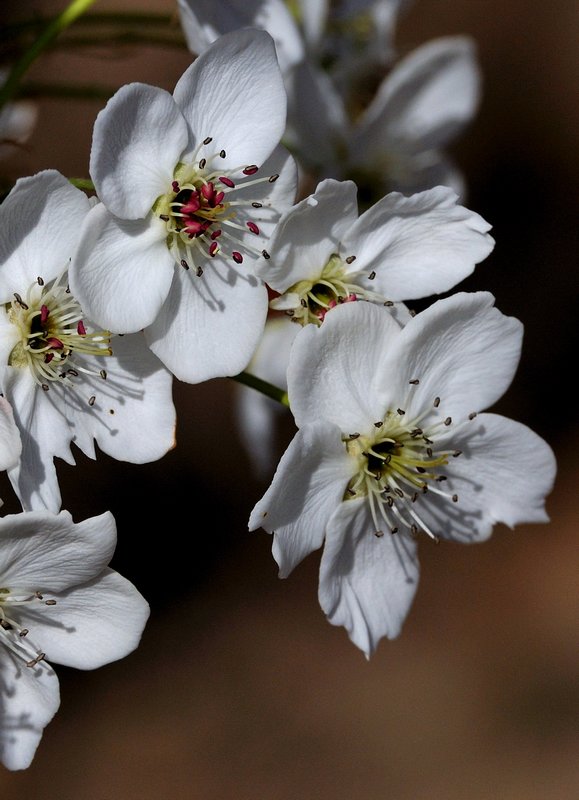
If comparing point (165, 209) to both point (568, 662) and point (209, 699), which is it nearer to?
point (209, 699)

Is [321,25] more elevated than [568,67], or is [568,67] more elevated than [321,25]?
[321,25]

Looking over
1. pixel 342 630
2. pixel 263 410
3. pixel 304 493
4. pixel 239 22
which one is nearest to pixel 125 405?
pixel 304 493

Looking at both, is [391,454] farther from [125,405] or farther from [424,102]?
[424,102]

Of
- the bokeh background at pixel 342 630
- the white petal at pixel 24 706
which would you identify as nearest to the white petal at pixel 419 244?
the white petal at pixel 24 706

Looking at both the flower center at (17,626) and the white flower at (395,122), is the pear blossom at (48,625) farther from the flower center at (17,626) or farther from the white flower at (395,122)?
the white flower at (395,122)

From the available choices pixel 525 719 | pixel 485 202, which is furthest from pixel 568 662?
pixel 485 202

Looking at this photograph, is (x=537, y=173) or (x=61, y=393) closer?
(x=61, y=393)

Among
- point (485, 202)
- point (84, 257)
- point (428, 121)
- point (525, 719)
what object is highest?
point (84, 257)
